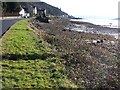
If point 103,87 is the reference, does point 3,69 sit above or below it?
above

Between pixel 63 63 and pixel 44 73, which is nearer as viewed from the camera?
pixel 44 73

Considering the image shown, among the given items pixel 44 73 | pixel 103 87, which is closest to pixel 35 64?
pixel 44 73

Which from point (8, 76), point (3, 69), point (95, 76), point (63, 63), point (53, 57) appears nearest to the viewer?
point (8, 76)

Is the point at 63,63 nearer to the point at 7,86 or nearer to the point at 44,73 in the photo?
the point at 44,73

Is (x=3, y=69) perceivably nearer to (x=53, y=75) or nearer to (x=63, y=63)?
(x=53, y=75)

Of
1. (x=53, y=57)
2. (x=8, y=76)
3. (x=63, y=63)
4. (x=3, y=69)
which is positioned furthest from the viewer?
(x=53, y=57)

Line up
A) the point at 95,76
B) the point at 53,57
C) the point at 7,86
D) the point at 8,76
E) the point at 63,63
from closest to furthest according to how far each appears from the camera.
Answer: the point at 7,86 → the point at 8,76 → the point at 95,76 → the point at 63,63 → the point at 53,57

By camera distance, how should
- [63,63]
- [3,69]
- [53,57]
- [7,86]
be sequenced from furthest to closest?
[53,57] → [63,63] → [3,69] → [7,86]

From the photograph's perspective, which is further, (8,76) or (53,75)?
(53,75)

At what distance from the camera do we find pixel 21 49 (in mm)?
22828

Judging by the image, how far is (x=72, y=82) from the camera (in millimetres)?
16234

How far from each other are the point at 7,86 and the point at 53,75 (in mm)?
3462

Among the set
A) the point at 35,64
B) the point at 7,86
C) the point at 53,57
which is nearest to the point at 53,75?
the point at 35,64

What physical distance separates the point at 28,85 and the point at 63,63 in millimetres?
6198
